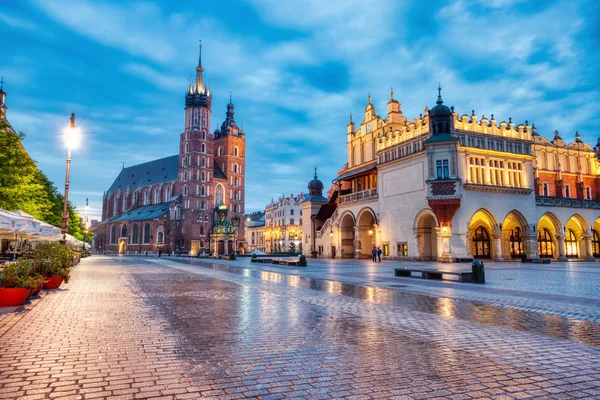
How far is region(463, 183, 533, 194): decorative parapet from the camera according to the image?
123 ft

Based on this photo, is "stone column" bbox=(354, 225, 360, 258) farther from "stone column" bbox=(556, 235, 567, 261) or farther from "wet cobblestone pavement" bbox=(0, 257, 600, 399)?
"wet cobblestone pavement" bbox=(0, 257, 600, 399)

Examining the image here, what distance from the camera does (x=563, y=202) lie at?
A: 43969 mm

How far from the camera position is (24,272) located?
1144 centimetres

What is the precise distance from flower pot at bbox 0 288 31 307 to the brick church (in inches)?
2939

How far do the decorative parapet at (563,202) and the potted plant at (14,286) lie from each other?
1751 inches

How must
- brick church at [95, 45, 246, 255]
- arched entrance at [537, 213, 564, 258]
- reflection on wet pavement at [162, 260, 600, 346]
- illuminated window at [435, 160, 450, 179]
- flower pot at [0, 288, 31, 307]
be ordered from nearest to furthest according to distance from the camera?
1. reflection on wet pavement at [162, 260, 600, 346]
2. flower pot at [0, 288, 31, 307]
3. illuminated window at [435, 160, 450, 179]
4. arched entrance at [537, 213, 564, 258]
5. brick church at [95, 45, 246, 255]

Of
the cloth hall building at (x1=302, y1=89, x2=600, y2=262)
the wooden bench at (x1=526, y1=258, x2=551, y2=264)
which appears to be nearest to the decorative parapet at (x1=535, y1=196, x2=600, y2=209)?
the cloth hall building at (x1=302, y1=89, x2=600, y2=262)

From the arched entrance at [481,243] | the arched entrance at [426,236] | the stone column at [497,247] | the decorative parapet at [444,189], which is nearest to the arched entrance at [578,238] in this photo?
the arched entrance at [481,243]

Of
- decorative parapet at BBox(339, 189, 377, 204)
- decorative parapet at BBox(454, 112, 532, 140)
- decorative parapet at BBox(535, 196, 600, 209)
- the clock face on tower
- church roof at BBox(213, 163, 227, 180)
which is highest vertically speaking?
the clock face on tower

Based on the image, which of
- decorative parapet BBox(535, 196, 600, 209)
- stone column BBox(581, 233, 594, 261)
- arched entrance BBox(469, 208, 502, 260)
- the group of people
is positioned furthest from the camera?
stone column BBox(581, 233, 594, 261)

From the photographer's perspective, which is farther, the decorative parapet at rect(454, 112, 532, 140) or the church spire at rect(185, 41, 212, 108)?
the church spire at rect(185, 41, 212, 108)

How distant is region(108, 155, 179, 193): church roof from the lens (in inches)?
4291

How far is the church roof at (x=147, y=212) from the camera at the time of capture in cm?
9525

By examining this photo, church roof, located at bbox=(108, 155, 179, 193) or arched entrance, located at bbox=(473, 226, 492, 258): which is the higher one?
church roof, located at bbox=(108, 155, 179, 193)
